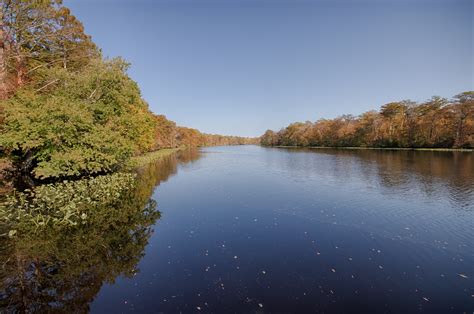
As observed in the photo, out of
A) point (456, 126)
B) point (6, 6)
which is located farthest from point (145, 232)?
point (456, 126)

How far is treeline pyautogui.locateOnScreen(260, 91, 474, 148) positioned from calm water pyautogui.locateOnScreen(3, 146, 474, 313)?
5761cm

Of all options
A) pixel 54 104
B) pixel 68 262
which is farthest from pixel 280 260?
pixel 54 104

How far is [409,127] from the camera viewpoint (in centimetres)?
6469

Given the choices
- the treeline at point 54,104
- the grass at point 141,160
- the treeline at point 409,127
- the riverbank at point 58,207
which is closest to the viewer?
the riverbank at point 58,207

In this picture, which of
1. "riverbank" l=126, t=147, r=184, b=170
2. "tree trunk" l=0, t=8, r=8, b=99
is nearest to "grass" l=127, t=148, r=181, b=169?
"riverbank" l=126, t=147, r=184, b=170

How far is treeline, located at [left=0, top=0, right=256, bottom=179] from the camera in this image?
46.2ft

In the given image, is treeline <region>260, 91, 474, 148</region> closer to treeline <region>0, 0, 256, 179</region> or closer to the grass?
the grass

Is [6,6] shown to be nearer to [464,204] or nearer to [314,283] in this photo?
[314,283]

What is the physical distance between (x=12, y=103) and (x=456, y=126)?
262 feet

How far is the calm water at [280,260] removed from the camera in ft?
17.5

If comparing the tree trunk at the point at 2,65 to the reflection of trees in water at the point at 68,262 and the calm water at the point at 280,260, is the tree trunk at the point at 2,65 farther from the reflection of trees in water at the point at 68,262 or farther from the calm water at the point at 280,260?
the calm water at the point at 280,260

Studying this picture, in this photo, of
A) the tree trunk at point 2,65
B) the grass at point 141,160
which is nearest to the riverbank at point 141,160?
the grass at point 141,160

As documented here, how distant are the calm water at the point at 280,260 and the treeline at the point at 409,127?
57.6 meters

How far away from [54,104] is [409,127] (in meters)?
80.1
